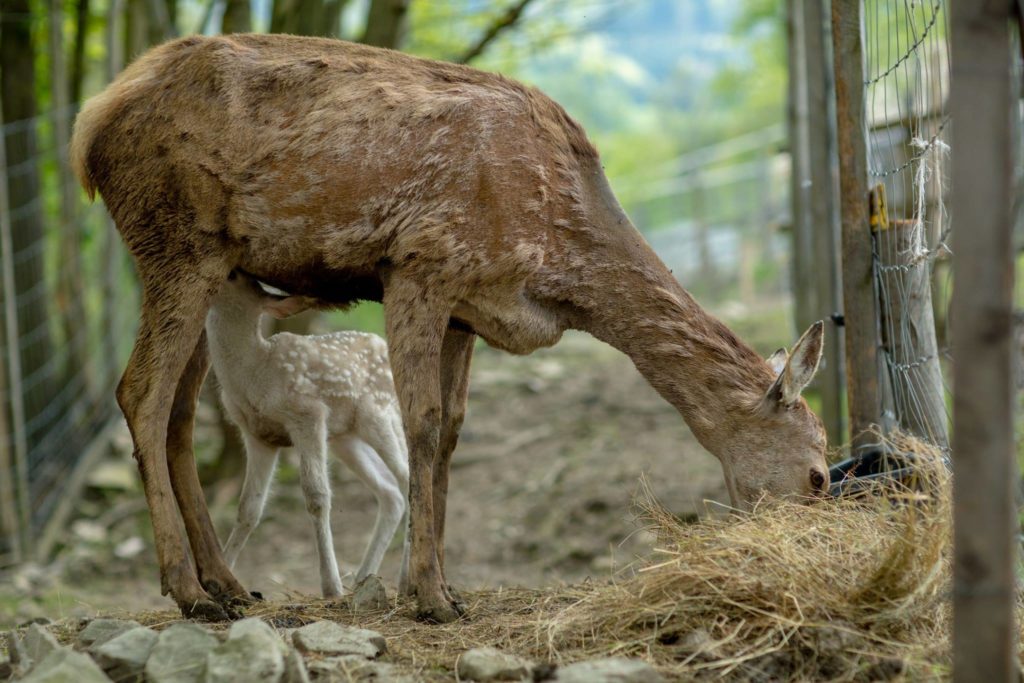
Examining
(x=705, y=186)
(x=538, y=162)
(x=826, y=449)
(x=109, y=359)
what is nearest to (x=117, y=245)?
(x=109, y=359)

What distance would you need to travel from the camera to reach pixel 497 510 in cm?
994

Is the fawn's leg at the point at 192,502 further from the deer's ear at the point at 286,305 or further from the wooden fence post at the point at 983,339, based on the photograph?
the wooden fence post at the point at 983,339

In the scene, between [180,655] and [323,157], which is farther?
[323,157]

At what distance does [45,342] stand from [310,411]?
6.11 metres

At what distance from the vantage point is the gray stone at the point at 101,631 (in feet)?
14.2

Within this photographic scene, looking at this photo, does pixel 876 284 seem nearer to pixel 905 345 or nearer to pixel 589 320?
pixel 905 345

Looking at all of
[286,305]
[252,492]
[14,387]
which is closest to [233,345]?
[286,305]

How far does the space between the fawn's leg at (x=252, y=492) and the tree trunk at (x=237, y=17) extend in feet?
15.9

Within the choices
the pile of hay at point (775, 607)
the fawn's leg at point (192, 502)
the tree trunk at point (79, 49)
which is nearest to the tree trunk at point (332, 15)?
the tree trunk at point (79, 49)

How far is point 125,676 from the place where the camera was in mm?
3799

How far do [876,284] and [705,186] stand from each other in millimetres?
17942

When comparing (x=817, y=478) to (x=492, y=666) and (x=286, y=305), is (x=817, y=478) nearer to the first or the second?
(x=492, y=666)

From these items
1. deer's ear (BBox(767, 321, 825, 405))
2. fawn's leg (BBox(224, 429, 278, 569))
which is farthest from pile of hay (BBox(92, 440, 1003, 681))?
fawn's leg (BBox(224, 429, 278, 569))

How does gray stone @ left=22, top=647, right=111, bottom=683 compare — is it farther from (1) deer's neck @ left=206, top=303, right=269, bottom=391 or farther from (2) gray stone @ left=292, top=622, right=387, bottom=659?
(1) deer's neck @ left=206, top=303, right=269, bottom=391
